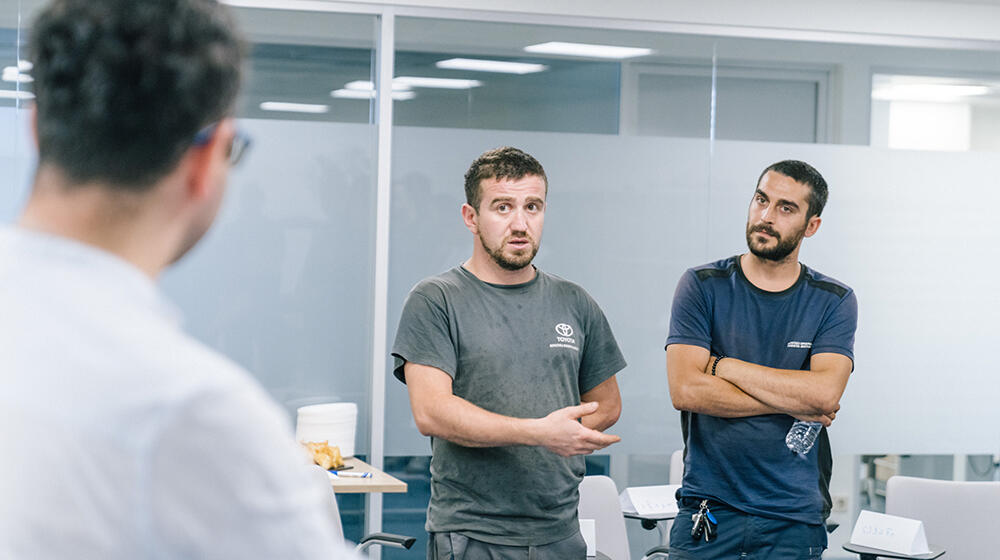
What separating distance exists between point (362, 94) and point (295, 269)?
0.78 metres

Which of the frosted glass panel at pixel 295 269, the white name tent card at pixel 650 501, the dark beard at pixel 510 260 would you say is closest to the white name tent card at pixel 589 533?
the white name tent card at pixel 650 501

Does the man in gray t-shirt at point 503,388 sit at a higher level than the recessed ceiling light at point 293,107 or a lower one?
lower

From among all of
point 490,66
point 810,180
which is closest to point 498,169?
point 810,180

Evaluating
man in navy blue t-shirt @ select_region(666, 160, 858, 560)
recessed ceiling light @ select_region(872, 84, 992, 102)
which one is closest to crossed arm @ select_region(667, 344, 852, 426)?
man in navy blue t-shirt @ select_region(666, 160, 858, 560)

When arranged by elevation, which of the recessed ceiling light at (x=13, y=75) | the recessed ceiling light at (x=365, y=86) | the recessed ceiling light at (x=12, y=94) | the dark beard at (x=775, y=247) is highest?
the recessed ceiling light at (x=365, y=86)

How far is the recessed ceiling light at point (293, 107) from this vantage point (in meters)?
4.21

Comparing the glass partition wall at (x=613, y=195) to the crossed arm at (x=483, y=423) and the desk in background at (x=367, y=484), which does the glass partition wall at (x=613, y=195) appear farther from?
the crossed arm at (x=483, y=423)

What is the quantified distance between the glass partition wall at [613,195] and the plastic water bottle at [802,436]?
1.69 meters

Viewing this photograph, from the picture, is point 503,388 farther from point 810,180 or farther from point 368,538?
point 810,180

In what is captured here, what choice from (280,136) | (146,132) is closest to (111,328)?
(146,132)

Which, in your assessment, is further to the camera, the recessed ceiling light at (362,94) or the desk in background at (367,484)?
the recessed ceiling light at (362,94)

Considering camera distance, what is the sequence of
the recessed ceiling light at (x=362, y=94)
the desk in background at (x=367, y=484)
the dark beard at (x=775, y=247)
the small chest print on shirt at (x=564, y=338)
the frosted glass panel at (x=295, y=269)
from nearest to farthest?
1. the small chest print on shirt at (x=564, y=338)
2. the dark beard at (x=775, y=247)
3. the desk in background at (x=367, y=484)
4. the frosted glass panel at (x=295, y=269)
5. the recessed ceiling light at (x=362, y=94)

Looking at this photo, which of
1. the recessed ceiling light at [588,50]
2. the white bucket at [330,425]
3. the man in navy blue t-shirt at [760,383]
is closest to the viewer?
the man in navy blue t-shirt at [760,383]

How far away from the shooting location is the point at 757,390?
2760mm
